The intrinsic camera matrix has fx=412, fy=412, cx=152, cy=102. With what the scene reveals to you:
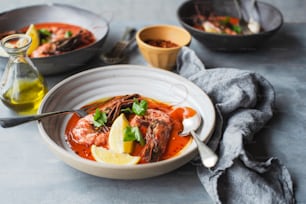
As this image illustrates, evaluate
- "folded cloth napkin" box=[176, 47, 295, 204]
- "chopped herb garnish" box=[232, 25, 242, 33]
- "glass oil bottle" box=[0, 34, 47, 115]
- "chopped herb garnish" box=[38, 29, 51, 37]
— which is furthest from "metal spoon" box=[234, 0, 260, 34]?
"glass oil bottle" box=[0, 34, 47, 115]

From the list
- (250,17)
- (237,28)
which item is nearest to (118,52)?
(237,28)

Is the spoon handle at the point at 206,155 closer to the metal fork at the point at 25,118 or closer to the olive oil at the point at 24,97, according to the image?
the metal fork at the point at 25,118

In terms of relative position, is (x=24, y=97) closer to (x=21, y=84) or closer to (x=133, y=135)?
(x=21, y=84)

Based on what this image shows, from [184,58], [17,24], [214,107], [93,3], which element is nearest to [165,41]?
[184,58]

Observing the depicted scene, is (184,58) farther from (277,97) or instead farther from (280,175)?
(280,175)

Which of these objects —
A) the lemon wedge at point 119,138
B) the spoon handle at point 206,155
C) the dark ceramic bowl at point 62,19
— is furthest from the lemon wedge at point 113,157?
the dark ceramic bowl at point 62,19

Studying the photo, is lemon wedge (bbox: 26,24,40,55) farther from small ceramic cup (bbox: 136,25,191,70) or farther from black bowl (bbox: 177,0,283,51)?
black bowl (bbox: 177,0,283,51)
